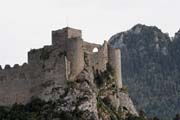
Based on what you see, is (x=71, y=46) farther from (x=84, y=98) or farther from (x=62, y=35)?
(x=84, y=98)

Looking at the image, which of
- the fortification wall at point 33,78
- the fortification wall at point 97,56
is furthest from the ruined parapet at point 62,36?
the fortification wall at point 97,56

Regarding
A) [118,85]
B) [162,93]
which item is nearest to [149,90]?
[162,93]

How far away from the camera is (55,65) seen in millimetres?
113062

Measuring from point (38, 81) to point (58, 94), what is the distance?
→ 3477mm

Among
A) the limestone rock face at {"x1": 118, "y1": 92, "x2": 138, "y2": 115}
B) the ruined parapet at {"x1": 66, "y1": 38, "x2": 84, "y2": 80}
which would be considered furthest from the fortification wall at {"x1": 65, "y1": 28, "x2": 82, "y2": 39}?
the limestone rock face at {"x1": 118, "y1": 92, "x2": 138, "y2": 115}

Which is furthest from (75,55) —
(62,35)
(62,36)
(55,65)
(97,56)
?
(97,56)

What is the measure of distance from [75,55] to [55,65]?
2503 mm

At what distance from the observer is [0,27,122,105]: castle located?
113 m

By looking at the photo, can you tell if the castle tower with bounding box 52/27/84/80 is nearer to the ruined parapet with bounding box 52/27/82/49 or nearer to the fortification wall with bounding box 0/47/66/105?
the ruined parapet with bounding box 52/27/82/49

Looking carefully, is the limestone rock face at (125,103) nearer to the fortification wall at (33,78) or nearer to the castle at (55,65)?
the castle at (55,65)

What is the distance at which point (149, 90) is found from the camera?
196 metres

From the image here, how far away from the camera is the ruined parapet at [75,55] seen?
369ft

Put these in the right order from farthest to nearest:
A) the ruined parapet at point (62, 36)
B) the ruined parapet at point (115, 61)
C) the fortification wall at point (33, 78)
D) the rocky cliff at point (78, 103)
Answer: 1. the ruined parapet at point (115, 61)
2. the ruined parapet at point (62, 36)
3. the fortification wall at point (33, 78)
4. the rocky cliff at point (78, 103)

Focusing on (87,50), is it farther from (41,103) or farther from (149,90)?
(149,90)
